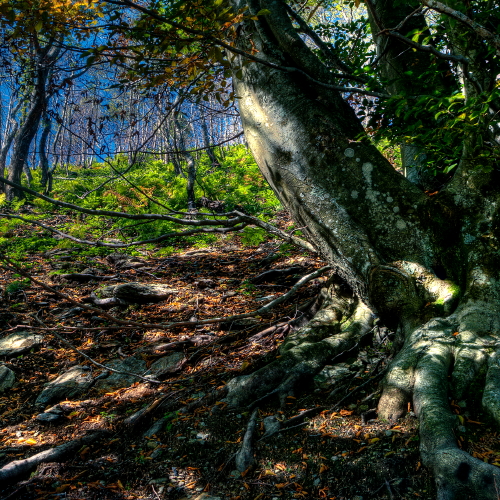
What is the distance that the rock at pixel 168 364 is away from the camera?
354 centimetres

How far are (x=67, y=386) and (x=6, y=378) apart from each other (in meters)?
0.69

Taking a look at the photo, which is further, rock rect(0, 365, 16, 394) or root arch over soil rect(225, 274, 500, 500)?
rock rect(0, 365, 16, 394)

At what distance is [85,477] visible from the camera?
2.19 meters

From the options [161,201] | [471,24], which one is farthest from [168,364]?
[161,201]

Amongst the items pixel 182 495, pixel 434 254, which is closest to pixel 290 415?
pixel 182 495

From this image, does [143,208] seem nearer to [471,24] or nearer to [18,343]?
[18,343]

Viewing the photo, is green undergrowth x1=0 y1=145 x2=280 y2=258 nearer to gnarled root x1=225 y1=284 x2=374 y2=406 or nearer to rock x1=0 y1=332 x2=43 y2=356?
rock x1=0 y1=332 x2=43 y2=356

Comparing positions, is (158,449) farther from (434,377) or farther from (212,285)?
(212,285)

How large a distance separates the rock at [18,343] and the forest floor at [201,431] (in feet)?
0.23

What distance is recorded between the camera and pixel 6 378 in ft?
11.9

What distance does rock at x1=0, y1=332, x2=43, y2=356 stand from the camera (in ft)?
13.4

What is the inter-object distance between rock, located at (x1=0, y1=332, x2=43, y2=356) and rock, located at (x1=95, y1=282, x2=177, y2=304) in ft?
3.43

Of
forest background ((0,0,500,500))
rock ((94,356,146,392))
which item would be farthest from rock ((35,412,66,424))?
rock ((94,356,146,392))

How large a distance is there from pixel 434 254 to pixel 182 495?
2312 mm
